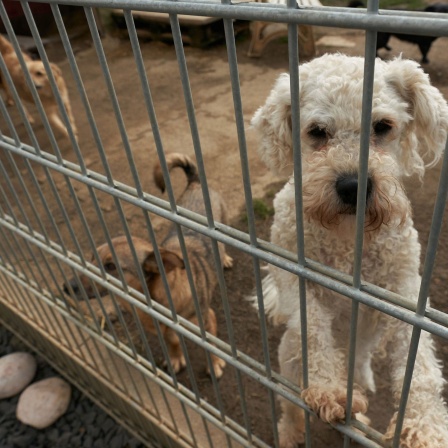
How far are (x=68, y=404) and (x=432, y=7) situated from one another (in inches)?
206

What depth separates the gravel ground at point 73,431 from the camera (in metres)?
2.31

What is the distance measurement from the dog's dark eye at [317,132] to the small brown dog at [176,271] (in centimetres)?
73

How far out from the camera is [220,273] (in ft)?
3.88

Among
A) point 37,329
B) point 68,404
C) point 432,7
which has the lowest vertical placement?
point 68,404

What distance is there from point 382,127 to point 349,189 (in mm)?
378

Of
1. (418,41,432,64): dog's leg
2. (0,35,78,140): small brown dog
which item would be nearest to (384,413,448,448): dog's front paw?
(0,35,78,140): small brown dog

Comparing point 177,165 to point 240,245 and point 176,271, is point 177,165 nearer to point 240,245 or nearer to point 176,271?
point 176,271

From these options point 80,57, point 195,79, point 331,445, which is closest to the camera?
point 331,445

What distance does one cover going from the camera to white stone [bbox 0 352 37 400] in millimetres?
2574

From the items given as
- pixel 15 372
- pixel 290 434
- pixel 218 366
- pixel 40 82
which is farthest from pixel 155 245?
pixel 40 82

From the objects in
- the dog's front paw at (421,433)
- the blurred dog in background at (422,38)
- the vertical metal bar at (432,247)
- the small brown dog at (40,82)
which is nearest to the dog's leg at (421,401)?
the dog's front paw at (421,433)

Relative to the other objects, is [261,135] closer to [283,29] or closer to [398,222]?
[398,222]

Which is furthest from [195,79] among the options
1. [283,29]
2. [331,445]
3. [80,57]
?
[331,445]

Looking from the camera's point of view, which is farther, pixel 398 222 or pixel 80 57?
pixel 80 57
